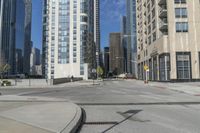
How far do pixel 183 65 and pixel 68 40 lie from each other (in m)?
67.7

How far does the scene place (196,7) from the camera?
222ft

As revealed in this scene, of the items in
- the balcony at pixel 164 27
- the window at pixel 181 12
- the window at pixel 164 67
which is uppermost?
the window at pixel 181 12

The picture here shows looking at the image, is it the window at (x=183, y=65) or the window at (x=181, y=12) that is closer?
the window at (x=183, y=65)

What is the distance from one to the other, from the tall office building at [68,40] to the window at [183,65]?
60293 mm

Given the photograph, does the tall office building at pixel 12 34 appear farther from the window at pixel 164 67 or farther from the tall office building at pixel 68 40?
the window at pixel 164 67

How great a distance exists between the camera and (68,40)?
126 metres

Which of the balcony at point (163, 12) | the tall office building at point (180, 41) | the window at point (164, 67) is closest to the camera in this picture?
the tall office building at point (180, 41)

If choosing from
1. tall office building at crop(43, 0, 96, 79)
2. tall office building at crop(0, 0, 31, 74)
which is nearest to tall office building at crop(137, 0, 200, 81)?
tall office building at crop(43, 0, 96, 79)

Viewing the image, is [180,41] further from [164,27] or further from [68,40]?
[68,40]

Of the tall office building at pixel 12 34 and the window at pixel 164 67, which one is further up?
the tall office building at pixel 12 34

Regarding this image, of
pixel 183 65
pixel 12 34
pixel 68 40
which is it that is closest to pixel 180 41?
pixel 183 65

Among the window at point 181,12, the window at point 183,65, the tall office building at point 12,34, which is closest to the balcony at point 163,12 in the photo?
the window at point 181,12

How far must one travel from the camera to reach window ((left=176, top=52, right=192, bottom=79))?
66.7 m

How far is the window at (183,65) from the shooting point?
219ft
